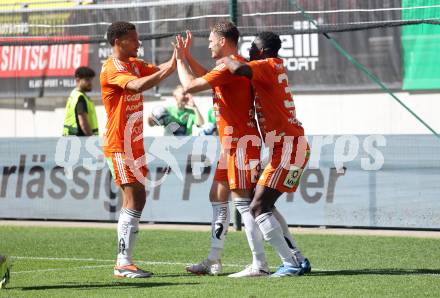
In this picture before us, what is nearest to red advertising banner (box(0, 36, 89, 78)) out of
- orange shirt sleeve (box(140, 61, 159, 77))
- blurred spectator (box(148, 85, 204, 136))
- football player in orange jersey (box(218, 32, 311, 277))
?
blurred spectator (box(148, 85, 204, 136))

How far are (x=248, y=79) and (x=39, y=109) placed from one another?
1373 cm

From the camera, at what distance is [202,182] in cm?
1556

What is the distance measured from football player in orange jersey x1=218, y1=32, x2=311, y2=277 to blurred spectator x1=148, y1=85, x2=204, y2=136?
22.2 ft

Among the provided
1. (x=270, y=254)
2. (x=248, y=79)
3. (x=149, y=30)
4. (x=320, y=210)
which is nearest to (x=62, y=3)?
(x=149, y=30)

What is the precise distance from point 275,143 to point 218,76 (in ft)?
2.67

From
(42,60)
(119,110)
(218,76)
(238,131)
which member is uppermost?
(42,60)

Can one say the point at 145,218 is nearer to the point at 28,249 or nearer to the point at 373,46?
the point at 28,249

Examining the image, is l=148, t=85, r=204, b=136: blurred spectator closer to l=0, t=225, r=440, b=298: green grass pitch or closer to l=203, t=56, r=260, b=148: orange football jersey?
l=0, t=225, r=440, b=298: green grass pitch

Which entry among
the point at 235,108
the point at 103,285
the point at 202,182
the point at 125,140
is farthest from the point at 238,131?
the point at 202,182

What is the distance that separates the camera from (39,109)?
23.0m

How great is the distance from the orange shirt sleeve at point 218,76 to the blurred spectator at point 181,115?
6.99m

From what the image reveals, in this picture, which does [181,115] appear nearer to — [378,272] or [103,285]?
[378,272]

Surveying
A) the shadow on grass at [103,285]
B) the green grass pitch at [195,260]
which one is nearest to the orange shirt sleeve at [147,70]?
the green grass pitch at [195,260]

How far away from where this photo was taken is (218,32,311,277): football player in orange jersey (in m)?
9.73
